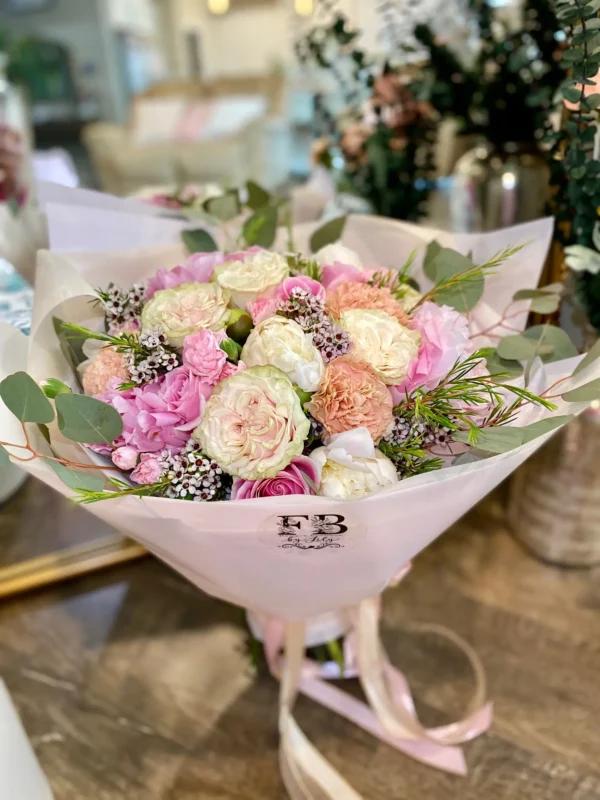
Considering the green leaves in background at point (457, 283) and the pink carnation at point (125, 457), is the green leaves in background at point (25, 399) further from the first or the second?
the green leaves in background at point (457, 283)

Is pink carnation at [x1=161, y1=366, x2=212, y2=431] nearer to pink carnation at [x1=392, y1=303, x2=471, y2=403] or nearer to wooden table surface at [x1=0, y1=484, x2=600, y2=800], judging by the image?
pink carnation at [x1=392, y1=303, x2=471, y2=403]

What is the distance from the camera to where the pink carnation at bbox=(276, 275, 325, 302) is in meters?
0.48

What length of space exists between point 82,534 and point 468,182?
862mm

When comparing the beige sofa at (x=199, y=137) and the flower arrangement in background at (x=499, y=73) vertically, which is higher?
the flower arrangement in background at (x=499, y=73)

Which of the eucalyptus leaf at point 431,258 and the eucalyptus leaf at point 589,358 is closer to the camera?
the eucalyptus leaf at point 589,358

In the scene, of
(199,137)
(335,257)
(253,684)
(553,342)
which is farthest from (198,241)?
(199,137)

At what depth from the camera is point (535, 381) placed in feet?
1.73

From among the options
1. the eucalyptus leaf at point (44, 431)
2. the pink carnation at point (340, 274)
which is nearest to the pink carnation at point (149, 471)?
the eucalyptus leaf at point (44, 431)

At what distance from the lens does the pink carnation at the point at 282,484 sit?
0.43m

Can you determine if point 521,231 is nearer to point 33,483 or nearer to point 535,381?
point 535,381

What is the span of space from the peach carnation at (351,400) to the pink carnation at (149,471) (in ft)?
0.39

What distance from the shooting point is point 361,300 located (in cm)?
49

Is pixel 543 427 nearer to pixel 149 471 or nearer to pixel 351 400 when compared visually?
pixel 351 400

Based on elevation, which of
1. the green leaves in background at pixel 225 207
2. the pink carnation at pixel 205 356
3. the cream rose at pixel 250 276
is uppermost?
the green leaves in background at pixel 225 207
